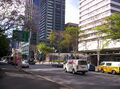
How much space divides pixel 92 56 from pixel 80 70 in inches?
1220

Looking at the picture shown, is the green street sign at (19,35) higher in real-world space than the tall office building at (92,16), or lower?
lower

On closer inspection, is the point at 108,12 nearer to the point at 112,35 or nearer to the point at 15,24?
the point at 112,35

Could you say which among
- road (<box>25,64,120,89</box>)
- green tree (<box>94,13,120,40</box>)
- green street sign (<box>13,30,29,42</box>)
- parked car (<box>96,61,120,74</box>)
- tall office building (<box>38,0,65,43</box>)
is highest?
tall office building (<box>38,0,65,43</box>)

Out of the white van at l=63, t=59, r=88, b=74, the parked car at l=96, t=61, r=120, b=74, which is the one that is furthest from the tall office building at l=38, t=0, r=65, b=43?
the white van at l=63, t=59, r=88, b=74

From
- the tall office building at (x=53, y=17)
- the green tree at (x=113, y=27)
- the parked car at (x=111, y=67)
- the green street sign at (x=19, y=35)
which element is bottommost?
the parked car at (x=111, y=67)

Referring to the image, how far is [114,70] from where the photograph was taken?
39062mm

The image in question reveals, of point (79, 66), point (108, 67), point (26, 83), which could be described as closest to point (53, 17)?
point (108, 67)

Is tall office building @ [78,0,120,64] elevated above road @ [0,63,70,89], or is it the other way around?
tall office building @ [78,0,120,64]

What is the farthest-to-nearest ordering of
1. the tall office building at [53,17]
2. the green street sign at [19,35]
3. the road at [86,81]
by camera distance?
1. the tall office building at [53,17]
2. the green street sign at [19,35]
3. the road at [86,81]

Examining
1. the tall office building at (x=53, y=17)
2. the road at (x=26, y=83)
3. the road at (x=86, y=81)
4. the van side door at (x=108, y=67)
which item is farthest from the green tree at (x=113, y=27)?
the tall office building at (x=53, y=17)

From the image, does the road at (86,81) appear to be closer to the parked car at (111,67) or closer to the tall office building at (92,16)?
the parked car at (111,67)

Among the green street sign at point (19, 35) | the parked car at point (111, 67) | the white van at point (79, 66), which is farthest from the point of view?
the parked car at point (111, 67)

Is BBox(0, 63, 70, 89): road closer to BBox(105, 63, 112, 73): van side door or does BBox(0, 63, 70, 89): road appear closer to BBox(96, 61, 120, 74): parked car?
BBox(96, 61, 120, 74): parked car

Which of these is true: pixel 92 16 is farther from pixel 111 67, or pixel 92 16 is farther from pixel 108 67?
pixel 111 67
